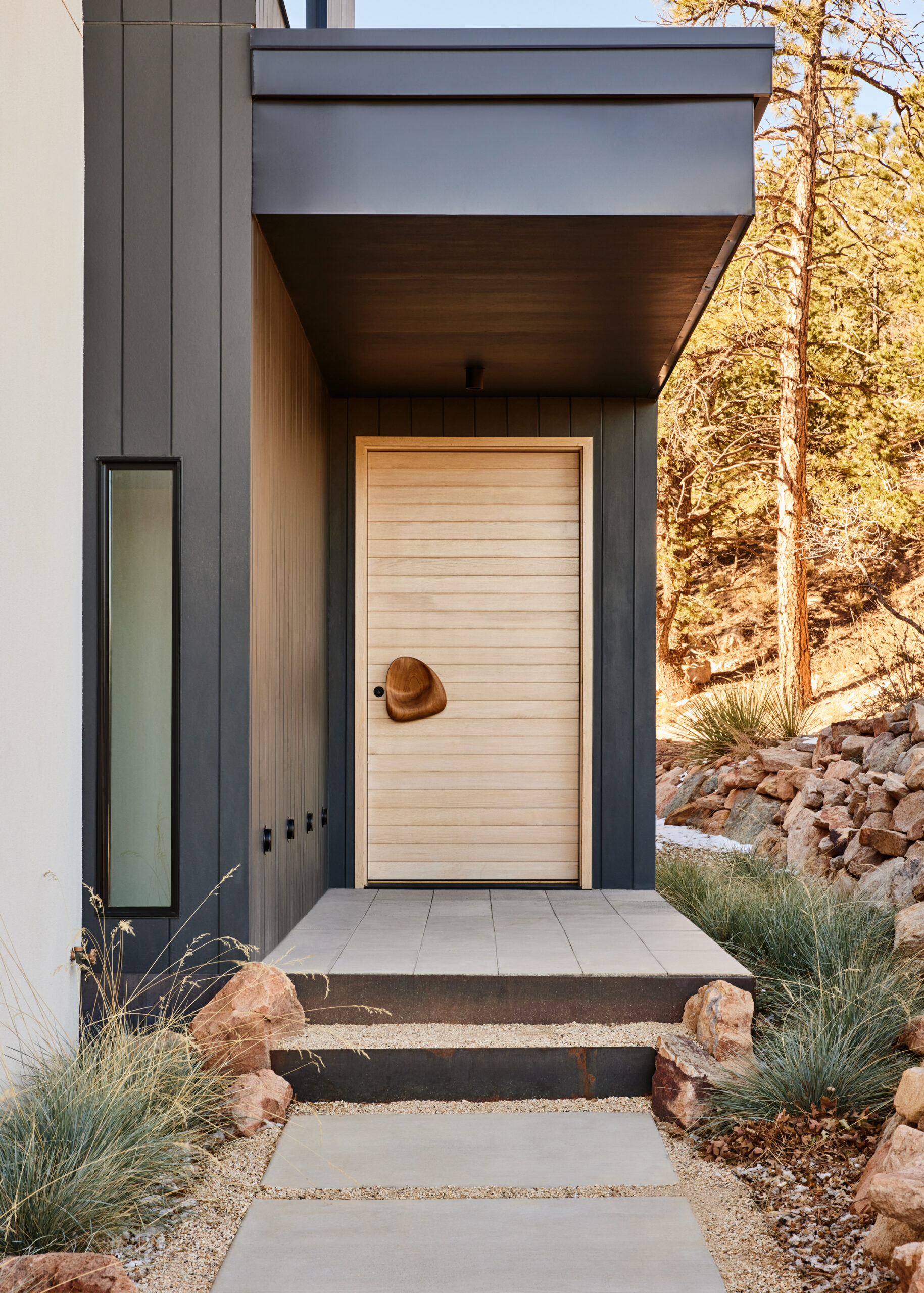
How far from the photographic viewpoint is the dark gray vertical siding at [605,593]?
205 inches

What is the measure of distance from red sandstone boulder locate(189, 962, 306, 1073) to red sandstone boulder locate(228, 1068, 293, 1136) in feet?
0.19

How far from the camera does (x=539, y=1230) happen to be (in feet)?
7.70

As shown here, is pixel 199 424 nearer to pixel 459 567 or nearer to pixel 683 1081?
pixel 459 567

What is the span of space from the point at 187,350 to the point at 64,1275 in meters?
2.67

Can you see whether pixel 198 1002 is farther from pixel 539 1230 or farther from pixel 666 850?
pixel 666 850

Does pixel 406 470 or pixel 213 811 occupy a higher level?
pixel 406 470

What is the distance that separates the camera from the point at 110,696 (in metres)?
3.47

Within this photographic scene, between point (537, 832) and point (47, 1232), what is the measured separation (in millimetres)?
3421

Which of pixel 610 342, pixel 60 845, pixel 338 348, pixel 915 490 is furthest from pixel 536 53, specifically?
pixel 915 490

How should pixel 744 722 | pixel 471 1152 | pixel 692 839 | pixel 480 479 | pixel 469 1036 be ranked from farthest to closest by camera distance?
pixel 744 722 → pixel 692 839 → pixel 480 479 → pixel 469 1036 → pixel 471 1152

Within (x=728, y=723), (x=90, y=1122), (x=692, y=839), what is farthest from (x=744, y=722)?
(x=90, y=1122)

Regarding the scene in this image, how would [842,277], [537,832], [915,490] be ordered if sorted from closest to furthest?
[537,832] → [915,490] → [842,277]

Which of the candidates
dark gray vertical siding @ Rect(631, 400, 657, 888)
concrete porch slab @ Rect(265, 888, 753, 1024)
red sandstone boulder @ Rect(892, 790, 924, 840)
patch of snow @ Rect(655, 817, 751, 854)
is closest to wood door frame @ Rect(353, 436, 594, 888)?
dark gray vertical siding @ Rect(631, 400, 657, 888)

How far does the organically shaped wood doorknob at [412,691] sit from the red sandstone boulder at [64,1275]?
139 inches
